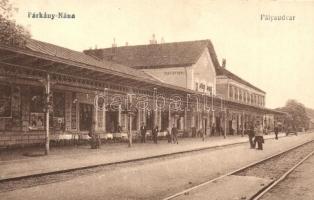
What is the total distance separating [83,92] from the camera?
20359 millimetres

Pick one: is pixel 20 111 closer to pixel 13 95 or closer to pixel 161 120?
pixel 13 95

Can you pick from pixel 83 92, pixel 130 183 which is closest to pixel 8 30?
pixel 83 92

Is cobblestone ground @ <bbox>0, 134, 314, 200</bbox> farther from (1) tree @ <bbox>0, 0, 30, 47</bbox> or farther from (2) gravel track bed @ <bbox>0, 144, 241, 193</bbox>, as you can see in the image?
(1) tree @ <bbox>0, 0, 30, 47</bbox>

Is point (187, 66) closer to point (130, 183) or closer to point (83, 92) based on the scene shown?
point (83, 92)

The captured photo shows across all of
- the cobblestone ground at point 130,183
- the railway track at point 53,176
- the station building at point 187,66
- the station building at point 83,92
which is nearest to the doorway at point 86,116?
the station building at point 83,92

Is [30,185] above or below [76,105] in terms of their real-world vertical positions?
below

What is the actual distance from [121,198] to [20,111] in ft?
33.4

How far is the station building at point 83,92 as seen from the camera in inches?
634

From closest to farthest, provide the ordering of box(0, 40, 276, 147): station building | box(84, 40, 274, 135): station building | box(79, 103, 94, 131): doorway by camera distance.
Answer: box(0, 40, 276, 147): station building
box(79, 103, 94, 131): doorway
box(84, 40, 274, 135): station building

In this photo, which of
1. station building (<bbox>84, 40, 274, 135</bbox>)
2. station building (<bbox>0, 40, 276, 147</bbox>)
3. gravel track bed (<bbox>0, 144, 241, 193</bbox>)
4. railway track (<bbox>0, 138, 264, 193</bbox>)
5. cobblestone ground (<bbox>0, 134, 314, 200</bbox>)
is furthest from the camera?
station building (<bbox>84, 40, 274, 135</bbox>)

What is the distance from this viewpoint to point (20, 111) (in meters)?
17.0

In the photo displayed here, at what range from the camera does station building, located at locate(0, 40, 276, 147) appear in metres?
16.1

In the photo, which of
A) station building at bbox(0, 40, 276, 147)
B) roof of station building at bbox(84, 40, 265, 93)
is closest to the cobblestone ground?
station building at bbox(0, 40, 276, 147)

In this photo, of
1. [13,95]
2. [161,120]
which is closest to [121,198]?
[13,95]
